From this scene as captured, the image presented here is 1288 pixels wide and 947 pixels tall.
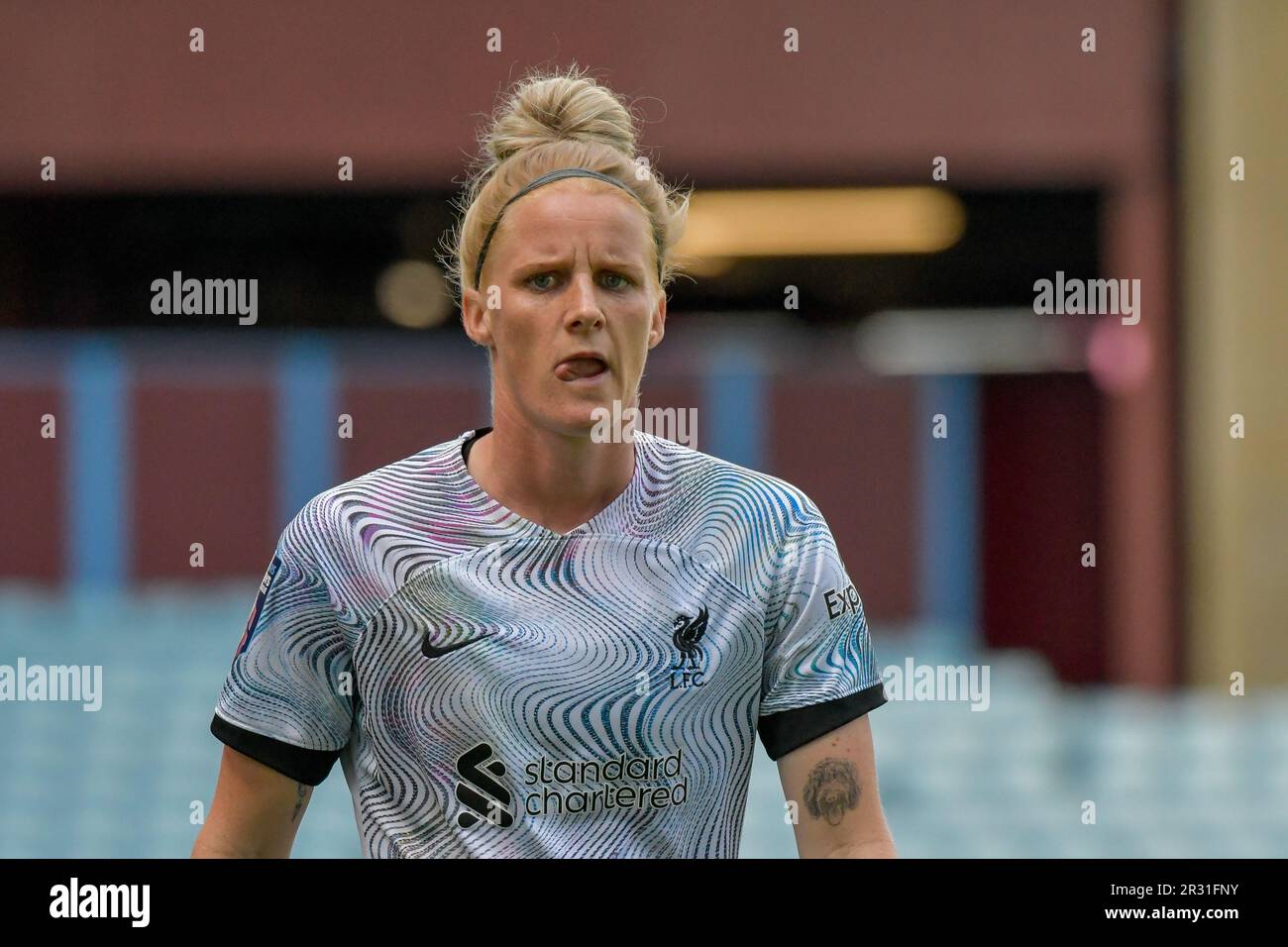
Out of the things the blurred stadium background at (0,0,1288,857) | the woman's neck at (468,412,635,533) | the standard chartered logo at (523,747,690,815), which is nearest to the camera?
the standard chartered logo at (523,747,690,815)

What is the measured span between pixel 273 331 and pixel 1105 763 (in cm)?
449

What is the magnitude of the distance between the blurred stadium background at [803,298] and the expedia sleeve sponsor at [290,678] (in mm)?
4986

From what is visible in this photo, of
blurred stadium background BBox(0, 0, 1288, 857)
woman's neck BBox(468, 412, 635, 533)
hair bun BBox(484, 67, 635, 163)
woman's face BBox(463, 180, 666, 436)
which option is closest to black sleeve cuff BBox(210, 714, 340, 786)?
woman's neck BBox(468, 412, 635, 533)

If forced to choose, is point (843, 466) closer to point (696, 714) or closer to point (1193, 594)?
point (1193, 594)

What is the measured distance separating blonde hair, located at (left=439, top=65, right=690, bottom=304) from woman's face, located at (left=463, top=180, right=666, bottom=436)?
0.04m

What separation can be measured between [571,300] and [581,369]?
0.31 ft

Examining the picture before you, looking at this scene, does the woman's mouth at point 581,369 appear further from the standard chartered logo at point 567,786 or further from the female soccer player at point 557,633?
the standard chartered logo at point 567,786

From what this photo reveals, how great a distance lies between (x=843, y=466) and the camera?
7.62m

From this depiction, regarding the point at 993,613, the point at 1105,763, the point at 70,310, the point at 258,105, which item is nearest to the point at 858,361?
the point at 993,613

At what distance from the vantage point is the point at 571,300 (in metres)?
2.08

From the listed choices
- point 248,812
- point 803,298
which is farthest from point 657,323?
point 803,298

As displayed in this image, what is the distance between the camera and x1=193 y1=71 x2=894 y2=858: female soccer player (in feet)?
6.66

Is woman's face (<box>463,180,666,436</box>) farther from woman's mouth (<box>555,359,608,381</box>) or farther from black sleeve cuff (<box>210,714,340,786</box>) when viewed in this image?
black sleeve cuff (<box>210,714,340,786</box>)

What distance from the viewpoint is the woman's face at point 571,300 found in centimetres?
209
